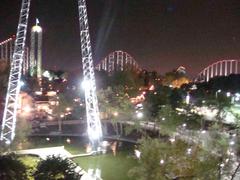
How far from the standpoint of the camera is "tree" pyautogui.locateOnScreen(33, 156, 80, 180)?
7949mm

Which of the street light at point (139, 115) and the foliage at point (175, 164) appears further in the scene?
the street light at point (139, 115)

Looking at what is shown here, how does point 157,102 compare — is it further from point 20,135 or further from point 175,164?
point 175,164

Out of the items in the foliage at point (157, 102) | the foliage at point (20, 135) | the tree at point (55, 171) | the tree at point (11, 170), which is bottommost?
the foliage at point (20, 135)

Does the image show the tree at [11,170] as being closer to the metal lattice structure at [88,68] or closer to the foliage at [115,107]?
the metal lattice structure at [88,68]

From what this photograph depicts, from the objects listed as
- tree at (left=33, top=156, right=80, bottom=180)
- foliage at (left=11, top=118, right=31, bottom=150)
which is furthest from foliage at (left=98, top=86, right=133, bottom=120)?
tree at (left=33, top=156, right=80, bottom=180)

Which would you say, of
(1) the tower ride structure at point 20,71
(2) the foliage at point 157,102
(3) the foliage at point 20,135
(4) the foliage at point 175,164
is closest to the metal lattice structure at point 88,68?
(1) the tower ride structure at point 20,71

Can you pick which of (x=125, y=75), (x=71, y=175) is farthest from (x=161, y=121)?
(x=125, y=75)

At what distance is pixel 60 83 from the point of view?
45.8 m

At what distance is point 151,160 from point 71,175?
268cm

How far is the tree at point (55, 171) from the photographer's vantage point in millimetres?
7949

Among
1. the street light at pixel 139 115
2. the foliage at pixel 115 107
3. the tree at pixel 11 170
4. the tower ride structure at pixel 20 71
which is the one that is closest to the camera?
the tree at pixel 11 170

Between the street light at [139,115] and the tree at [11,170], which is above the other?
the tree at [11,170]

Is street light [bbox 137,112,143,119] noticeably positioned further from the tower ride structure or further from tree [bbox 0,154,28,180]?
tree [bbox 0,154,28,180]

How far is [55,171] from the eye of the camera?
26.9ft
